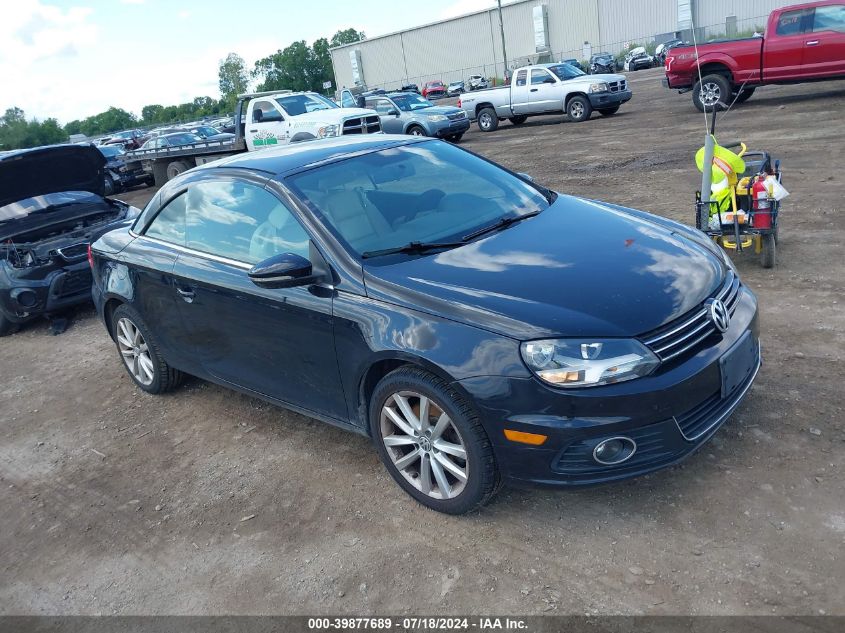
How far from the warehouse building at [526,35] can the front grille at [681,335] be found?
194 feet

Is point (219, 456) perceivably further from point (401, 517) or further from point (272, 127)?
point (272, 127)

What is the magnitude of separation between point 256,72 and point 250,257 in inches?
5063

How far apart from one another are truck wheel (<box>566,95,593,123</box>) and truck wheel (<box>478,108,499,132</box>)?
260 cm

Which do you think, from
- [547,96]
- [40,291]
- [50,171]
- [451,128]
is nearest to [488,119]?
[547,96]

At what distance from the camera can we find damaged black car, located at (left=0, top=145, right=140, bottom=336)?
23.4ft

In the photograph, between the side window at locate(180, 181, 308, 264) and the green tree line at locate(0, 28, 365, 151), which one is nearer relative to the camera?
the side window at locate(180, 181, 308, 264)

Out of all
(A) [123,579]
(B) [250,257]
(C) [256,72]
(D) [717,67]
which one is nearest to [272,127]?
(D) [717,67]

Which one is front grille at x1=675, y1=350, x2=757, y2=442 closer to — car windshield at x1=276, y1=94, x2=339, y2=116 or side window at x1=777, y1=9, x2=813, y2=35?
side window at x1=777, y1=9, x2=813, y2=35

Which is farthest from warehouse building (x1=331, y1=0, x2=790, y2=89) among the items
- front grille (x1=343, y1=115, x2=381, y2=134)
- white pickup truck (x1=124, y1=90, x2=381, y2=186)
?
white pickup truck (x1=124, y1=90, x2=381, y2=186)

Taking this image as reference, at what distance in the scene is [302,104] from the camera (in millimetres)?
17609

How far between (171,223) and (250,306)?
3.89ft

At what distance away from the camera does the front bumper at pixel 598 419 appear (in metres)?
2.85

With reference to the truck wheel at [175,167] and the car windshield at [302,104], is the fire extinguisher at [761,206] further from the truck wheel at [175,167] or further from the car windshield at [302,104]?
the truck wheel at [175,167]

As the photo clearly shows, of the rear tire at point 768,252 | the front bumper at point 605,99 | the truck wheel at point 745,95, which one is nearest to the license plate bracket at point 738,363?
the rear tire at point 768,252
